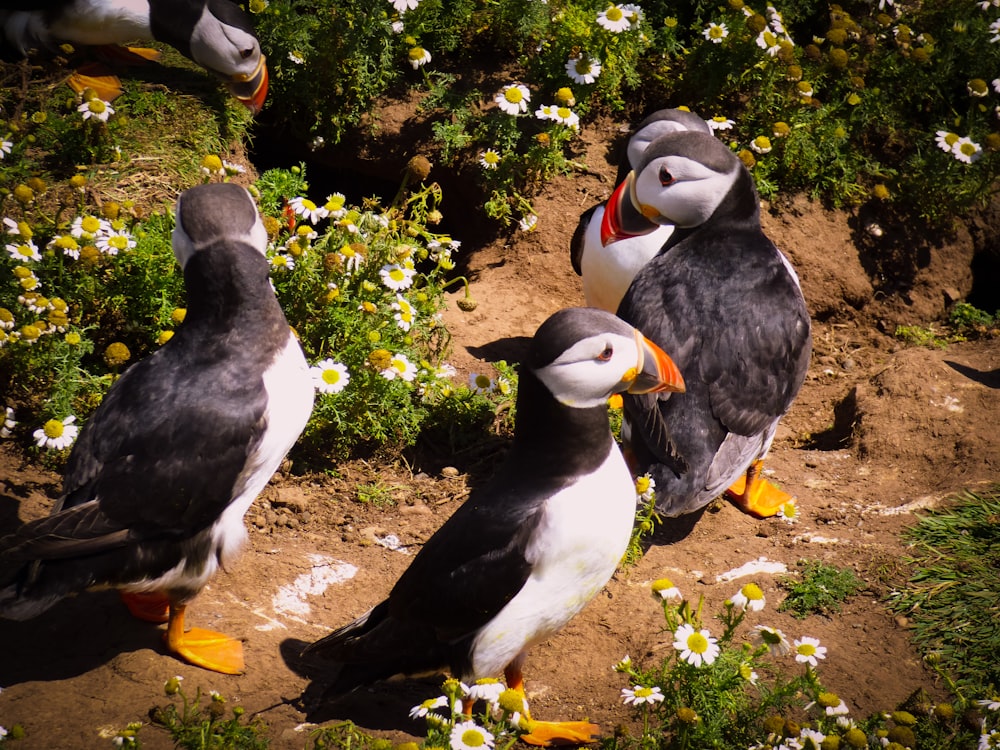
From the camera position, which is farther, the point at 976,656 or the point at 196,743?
the point at 976,656

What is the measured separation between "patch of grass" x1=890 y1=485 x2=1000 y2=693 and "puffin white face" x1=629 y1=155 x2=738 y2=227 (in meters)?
1.55

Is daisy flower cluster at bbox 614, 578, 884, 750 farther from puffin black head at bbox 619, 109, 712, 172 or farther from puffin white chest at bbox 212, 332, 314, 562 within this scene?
puffin black head at bbox 619, 109, 712, 172

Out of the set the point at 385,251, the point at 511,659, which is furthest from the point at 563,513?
the point at 385,251

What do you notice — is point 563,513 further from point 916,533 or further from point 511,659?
point 916,533

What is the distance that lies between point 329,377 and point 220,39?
253cm

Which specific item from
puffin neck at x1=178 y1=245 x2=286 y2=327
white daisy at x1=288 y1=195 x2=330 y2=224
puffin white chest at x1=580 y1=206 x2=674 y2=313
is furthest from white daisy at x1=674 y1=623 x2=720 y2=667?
white daisy at x1=288 y1=195 x2=330 y2=224

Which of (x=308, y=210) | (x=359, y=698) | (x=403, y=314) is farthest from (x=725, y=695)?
(x=308, y=210)

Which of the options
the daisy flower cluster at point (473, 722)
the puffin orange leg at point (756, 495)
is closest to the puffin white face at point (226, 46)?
the puffin orange leg at point (756, 495)

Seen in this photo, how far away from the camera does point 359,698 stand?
3.26 metres

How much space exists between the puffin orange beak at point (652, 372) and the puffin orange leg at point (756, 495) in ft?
4.48

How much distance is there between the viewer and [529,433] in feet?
9.76

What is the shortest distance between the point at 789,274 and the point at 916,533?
116cm

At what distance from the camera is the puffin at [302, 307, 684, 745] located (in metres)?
2.85

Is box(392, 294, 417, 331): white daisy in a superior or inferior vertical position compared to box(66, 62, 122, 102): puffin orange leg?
inferior
